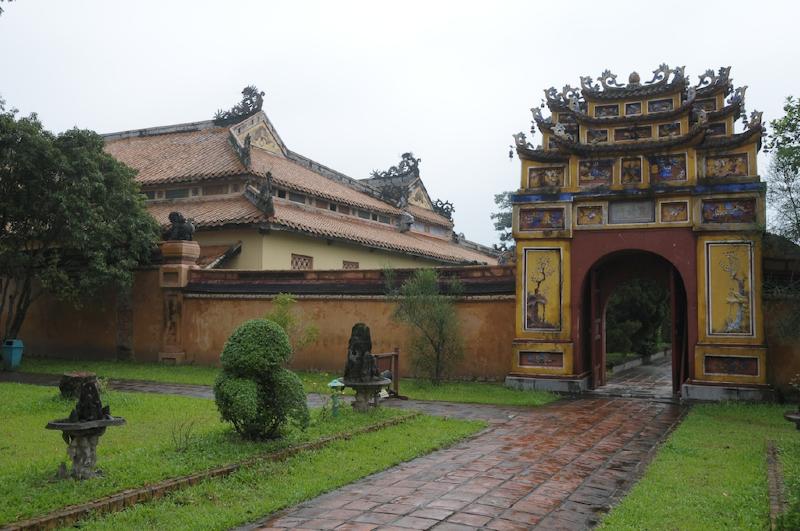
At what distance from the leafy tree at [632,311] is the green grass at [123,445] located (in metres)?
14.8

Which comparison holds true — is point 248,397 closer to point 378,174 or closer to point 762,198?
point 762,198

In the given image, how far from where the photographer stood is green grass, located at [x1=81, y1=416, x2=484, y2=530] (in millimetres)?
5363

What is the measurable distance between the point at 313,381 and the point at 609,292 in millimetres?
7102

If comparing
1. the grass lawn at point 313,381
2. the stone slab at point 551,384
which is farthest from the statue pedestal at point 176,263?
the stone slab at point 551,384

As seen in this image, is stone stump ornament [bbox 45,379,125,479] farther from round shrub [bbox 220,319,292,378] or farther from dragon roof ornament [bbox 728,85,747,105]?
dragon roof ornament [bbox 728,85,747,105]

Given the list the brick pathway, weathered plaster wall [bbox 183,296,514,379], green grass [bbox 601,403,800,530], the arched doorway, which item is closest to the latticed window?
weathered plaster wall [bbox 183,296,514,379]

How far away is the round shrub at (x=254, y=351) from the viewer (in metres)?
7.63

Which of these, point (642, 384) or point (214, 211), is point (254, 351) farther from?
point (214, 211)

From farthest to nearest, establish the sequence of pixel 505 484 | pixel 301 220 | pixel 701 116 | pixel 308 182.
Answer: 1. pixel 308 182
2. pixel 301 220
3. pixel 701 116
4. pixel 505 484

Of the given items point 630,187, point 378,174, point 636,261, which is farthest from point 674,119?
point 378,174

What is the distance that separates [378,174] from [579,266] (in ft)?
66.3

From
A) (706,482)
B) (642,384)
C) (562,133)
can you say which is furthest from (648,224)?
(706,482)

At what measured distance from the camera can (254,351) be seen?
767 centimetres

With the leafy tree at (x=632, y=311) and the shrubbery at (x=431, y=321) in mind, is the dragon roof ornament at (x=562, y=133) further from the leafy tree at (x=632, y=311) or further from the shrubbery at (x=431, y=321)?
the leafy tree at (x=632, y=311)
